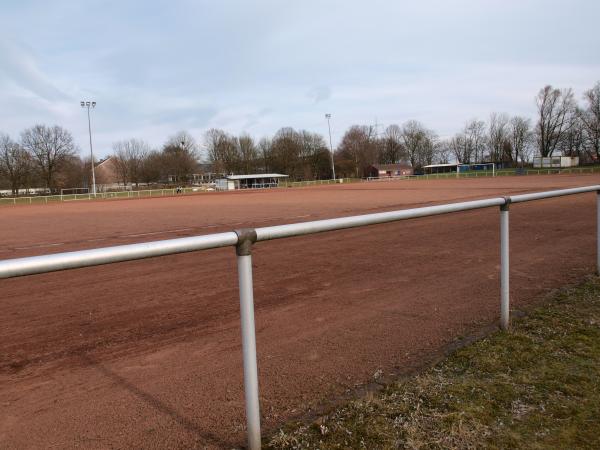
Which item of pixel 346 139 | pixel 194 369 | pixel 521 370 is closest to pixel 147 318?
pixel 194 369

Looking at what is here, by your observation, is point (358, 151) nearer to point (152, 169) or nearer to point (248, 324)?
point (152, 169)

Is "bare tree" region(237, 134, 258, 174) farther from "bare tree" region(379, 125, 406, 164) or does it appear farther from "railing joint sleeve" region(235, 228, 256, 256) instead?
"railing joint sleeve" region(235, 228, 256, 256)

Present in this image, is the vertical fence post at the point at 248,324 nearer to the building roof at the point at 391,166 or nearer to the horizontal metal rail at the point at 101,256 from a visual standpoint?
the horizontal metal rail at the point at 101,256

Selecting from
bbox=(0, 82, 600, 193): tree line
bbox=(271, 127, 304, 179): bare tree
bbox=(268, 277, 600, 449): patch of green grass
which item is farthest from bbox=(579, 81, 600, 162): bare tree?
bbox=(268, 277, 600, 449): patch of green grass

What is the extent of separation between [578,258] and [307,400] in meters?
6.27

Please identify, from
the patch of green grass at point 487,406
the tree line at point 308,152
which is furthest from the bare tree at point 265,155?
the patch of green grass at point 487,406

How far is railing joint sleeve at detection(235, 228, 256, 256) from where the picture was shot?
214 centimetres

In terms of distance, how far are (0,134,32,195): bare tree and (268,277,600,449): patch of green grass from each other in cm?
9191

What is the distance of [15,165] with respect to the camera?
8062cm

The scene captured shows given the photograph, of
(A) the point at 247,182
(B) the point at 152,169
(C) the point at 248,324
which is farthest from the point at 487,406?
(B) the point at 152,169

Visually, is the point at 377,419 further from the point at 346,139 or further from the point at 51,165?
the point at 346,139

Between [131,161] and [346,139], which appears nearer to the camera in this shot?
[131,161]

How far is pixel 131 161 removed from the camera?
334 ft

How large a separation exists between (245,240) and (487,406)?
1764mm
